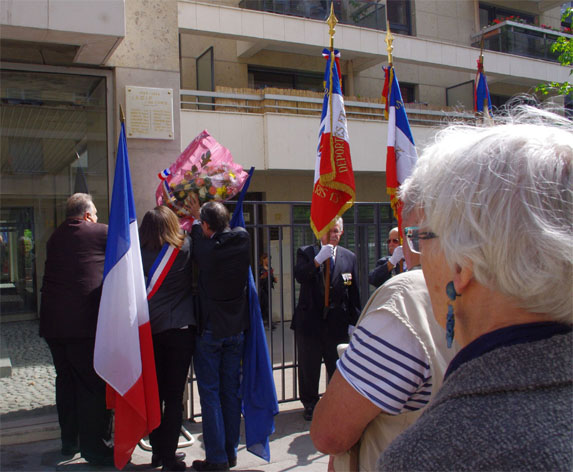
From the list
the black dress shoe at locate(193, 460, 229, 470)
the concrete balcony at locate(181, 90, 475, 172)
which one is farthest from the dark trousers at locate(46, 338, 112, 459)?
the concrete balcony at locate(181, 90, 475, 172)

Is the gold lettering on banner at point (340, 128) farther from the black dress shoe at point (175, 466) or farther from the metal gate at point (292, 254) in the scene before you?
the black dress shoe at point (175, 466)

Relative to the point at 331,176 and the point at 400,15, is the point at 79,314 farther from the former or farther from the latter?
the point at 400,15

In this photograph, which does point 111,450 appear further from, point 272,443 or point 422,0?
point 422,0

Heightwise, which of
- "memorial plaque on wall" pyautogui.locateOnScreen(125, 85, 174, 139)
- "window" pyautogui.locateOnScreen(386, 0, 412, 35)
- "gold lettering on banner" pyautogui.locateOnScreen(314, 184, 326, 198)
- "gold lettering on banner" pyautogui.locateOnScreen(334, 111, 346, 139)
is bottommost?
"gold lettering on banner" pyautogui.locateOnScreen(314, 184, 326, 198)

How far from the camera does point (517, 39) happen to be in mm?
16141

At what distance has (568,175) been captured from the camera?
1.05 metres

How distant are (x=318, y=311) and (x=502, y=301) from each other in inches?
166

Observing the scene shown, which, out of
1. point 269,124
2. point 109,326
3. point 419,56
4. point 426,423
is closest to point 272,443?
point 109,326

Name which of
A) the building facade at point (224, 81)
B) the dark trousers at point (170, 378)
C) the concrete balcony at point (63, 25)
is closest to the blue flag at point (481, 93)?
the building facade at point (224, 81)

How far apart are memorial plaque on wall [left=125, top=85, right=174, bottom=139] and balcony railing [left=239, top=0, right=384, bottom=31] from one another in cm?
841

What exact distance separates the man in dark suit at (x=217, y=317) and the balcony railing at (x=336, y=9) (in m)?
9.89

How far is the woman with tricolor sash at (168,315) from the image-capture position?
400 centimetres

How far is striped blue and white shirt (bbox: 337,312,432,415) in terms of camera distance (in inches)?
60.4

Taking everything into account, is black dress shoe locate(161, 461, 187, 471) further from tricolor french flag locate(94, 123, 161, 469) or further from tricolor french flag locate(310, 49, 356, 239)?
tricolor french flag locate(310, 49, 356, 239)
